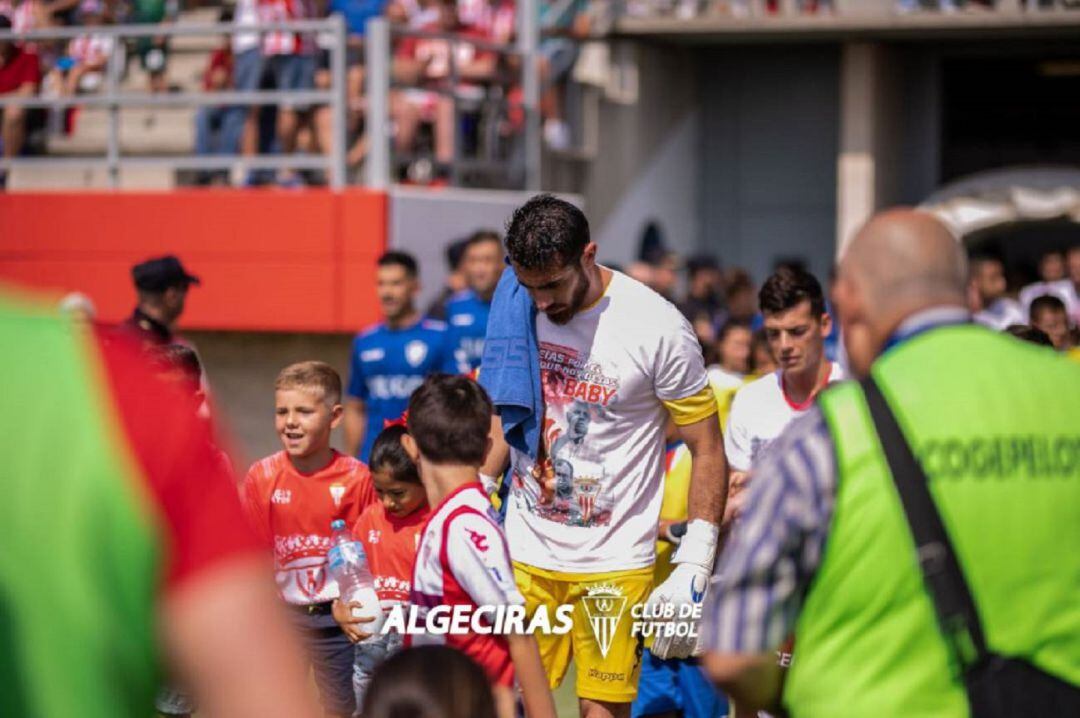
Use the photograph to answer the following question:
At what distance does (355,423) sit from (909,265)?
6.25 meters

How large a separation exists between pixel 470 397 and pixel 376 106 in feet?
27.3

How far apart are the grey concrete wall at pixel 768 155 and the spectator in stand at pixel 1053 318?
11497mm

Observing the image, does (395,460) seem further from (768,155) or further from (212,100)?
(768,155)

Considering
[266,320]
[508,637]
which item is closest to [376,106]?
[266,320]

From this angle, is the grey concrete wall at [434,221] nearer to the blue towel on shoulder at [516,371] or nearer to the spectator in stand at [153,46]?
the spectator in stand at [153,46]

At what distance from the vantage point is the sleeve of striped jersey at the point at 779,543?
9.90 feet

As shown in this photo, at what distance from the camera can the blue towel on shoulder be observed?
5.66m

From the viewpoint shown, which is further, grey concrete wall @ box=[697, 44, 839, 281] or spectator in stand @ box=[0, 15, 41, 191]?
grey concrete wall @ box=[697, 44, 839, 281]

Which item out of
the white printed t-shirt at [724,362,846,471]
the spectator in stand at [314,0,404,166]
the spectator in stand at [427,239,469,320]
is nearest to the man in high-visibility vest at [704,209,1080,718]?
the white printed t-shirt at [724,362,846,471]

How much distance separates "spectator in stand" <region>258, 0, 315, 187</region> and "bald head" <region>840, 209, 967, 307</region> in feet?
33.8

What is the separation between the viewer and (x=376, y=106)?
41.8ft

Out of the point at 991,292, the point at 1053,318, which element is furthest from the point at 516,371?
the point at 991,292

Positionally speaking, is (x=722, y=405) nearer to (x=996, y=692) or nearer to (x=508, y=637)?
(x=508, y=637)

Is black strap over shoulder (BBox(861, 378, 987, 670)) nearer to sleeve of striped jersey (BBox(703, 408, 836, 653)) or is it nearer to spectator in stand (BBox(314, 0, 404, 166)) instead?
sleeve of striped jersey (BBox(703, 408, 836, 653))
